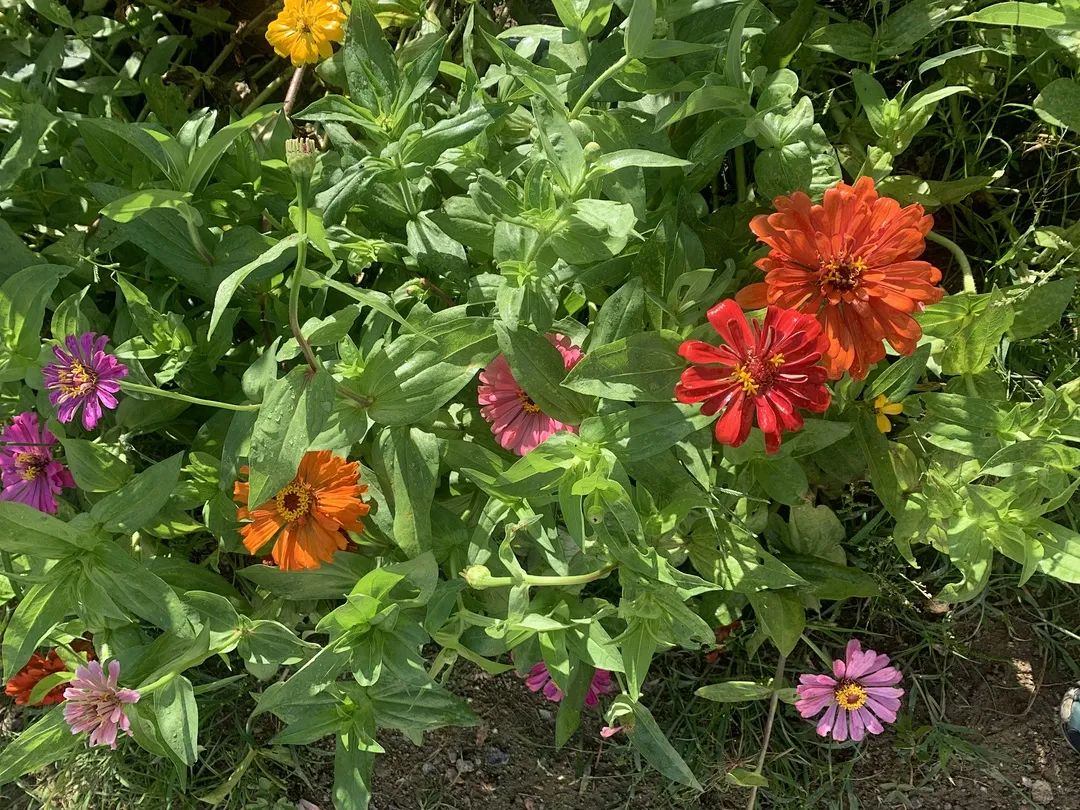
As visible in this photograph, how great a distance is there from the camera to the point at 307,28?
1.31m

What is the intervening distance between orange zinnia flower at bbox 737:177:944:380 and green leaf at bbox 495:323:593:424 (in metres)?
0.26

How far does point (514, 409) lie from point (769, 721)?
2.30 ft

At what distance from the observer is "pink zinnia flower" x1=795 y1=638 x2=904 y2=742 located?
4.63 feet

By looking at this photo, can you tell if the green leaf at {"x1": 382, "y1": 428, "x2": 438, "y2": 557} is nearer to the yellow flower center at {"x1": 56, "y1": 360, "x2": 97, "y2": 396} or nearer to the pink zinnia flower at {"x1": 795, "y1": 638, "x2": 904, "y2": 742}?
the yellow flower center at {"x1": 56, "y1": 360, "x2": 97, "y2": 396}

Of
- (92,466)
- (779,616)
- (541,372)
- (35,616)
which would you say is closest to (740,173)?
(541,372)

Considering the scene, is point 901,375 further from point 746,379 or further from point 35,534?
point 35,534

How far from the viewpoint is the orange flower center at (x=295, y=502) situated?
3.72 feet

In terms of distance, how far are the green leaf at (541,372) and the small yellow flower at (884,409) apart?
387 mm

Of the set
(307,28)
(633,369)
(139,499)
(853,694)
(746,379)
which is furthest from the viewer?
(853,694)

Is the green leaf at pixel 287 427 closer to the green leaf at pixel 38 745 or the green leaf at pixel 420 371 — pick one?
the green leaf at pixel 420 371

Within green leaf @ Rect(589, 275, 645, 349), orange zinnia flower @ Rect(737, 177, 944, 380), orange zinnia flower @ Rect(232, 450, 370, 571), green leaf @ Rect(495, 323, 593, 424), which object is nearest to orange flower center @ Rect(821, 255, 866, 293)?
orange zinnia flower @ Rect(737, 177, 944, 380)

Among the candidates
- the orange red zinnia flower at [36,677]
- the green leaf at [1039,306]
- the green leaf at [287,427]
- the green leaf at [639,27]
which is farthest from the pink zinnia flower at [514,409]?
the orange red zinnia flower at [36,677]

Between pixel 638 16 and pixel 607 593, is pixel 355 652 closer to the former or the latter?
pixel 607 593

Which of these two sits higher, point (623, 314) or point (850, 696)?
point (623, 314)
